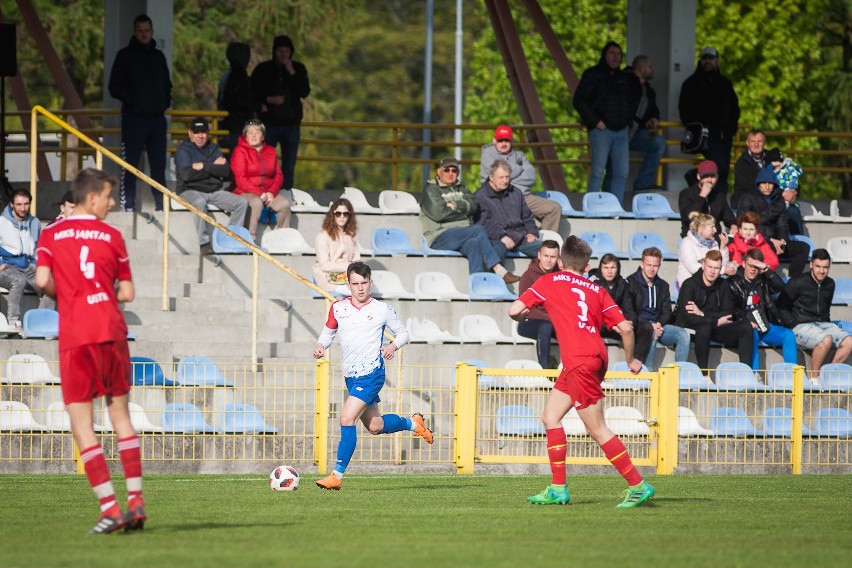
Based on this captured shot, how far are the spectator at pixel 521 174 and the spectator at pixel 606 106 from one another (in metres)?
1.04

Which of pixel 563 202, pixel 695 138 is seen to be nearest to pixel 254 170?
pixel 563 202

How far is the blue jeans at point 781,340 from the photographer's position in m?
16.4

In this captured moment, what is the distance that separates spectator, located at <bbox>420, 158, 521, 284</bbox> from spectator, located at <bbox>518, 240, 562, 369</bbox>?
34.6 inches

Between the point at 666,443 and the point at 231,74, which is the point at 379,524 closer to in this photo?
the point at 666,443

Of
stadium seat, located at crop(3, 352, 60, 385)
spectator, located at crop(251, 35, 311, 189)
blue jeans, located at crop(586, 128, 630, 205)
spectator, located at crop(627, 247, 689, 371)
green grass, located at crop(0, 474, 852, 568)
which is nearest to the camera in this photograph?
green grass, located at crop(0, 474, 852, 568)

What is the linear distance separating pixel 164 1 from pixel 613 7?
71.2ft

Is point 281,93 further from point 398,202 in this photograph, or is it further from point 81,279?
point 81,279

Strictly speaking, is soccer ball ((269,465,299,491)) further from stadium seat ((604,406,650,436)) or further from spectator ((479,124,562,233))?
spectator ((479,124,562,233))

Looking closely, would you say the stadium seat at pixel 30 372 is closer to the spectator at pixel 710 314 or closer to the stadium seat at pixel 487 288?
the stadium seat at pixel 487 288

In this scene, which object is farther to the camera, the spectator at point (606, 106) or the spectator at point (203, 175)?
the spectator at point (606, 106)

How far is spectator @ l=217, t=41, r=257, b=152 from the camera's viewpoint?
60.1 ft

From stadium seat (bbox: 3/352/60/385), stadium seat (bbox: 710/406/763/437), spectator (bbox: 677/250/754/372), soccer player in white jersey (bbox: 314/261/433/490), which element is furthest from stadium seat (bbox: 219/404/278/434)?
spectator (bbox: 677/250/754/372)

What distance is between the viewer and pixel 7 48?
16.8 m

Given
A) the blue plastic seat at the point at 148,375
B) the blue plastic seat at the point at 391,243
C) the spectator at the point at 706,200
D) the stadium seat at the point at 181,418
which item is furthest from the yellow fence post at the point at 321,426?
the spectator at the point at 706,200
